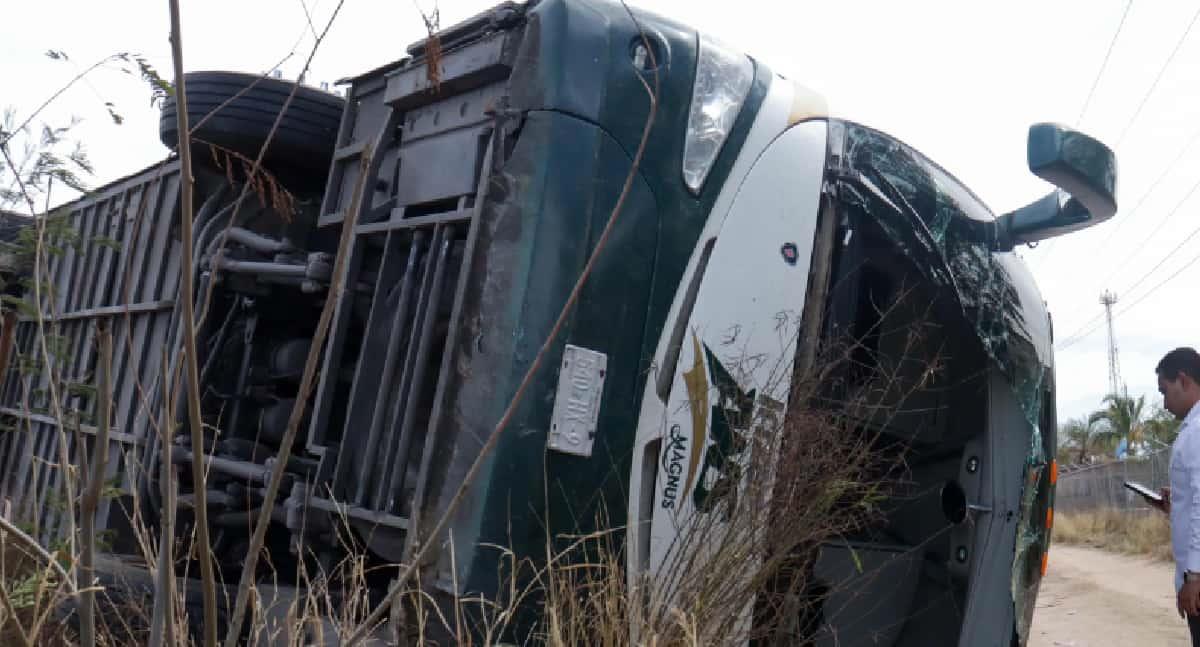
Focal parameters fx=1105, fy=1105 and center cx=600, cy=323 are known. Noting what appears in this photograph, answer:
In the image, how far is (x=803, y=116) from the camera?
3906 millimetres

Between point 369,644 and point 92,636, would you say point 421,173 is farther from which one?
point 92,636

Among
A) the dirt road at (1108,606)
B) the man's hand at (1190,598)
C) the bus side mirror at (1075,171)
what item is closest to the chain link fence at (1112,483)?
the dirt road at (1108,606)

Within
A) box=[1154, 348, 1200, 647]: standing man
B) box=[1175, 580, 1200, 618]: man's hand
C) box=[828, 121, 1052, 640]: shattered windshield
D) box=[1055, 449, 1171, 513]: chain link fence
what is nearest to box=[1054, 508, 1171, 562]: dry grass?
box=[1055, 449, 1171, 513]: chain link fence

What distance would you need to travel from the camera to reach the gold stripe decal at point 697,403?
3326 mm

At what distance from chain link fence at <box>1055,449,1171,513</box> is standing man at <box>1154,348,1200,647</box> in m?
17.2

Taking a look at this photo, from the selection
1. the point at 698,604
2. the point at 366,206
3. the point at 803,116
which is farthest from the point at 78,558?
the point at 803,116

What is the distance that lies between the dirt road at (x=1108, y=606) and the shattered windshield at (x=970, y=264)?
15.0ft

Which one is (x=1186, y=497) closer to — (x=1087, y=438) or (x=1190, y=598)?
(x=1190, y=598)

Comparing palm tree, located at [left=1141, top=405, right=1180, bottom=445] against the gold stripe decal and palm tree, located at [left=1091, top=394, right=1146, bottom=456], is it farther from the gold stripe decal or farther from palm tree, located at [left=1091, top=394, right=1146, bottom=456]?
the gold stripe decal

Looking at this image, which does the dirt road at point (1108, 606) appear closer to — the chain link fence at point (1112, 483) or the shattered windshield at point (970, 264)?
the chain link fence at point (1112, 483)

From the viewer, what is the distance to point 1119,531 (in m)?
23.4

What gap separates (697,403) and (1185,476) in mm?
2262

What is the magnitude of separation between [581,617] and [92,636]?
1445 millimetres

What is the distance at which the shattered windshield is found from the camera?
3.91 meters
